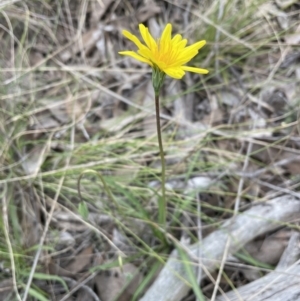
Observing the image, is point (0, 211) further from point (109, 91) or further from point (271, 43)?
point (271, 43)

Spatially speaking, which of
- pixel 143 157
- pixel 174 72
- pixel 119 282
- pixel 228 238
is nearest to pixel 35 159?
pixel 143 157

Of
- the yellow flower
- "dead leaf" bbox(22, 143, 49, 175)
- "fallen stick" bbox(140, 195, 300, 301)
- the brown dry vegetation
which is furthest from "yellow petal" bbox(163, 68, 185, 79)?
"dead leaf" bbox(22, 143, 49, 175)

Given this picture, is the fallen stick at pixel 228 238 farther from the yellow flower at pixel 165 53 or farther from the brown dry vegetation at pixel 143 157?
the yellow flower at pixel 165 53

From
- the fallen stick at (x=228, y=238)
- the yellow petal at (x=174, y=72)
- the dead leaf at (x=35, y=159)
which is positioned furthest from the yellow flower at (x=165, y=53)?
the dead leaf at (x=35, y=159)

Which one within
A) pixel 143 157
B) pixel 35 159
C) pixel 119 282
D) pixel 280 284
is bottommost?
pixel 280 284

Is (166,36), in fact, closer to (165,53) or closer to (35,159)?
(165,53)
